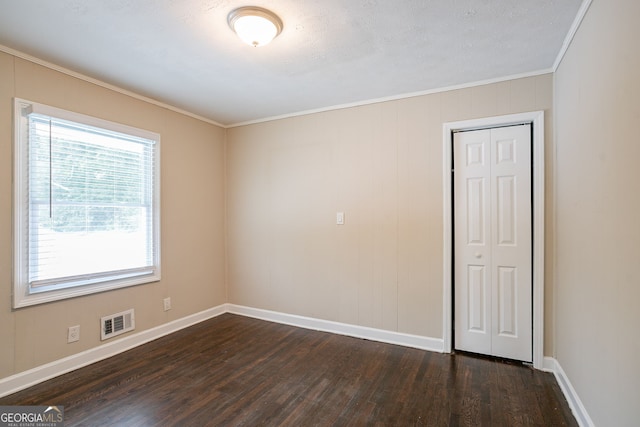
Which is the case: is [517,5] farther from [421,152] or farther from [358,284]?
[358,284]

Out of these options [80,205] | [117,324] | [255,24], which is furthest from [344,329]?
[255,24]

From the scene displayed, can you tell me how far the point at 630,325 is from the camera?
132 centimetres

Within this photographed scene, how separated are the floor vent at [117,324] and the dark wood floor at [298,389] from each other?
0.73ft

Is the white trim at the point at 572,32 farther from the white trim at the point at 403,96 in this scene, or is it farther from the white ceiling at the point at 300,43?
the white trim at the point at 403,96

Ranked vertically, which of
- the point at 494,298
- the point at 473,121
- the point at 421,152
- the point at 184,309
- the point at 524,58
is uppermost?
the point at 524,58

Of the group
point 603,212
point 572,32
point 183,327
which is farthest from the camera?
point 183,327

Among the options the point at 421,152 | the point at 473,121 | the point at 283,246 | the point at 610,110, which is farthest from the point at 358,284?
the point at 610,110

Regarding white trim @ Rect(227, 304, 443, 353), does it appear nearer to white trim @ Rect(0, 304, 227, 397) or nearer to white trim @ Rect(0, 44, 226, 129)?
white trim @ Rect(0, 304, 227, 397)

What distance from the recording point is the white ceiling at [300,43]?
1816mm

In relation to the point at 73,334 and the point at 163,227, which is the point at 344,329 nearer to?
the point at 163,227

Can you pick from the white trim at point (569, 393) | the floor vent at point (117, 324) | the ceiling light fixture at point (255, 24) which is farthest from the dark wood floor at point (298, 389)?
the ceiling light fixture at point (255, 24)

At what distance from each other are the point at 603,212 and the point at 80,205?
3.65 meters

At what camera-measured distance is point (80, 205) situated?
2652 mm

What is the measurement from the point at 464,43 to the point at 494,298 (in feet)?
6.95
